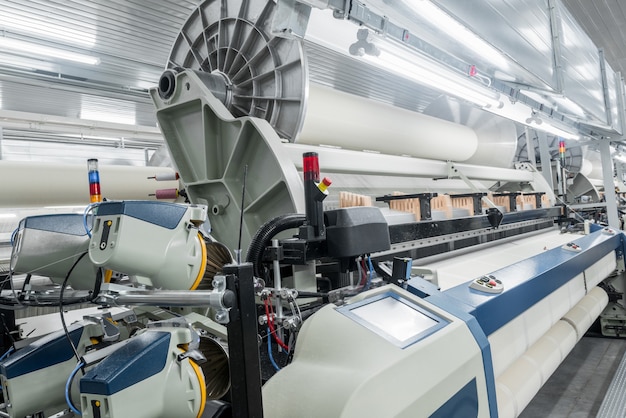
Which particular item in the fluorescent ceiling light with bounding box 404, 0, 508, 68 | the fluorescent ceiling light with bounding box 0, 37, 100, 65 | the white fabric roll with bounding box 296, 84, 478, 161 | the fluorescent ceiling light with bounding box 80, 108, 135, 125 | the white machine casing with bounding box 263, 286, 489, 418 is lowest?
the white machine casing with bounding box 263, 286, 489, 418

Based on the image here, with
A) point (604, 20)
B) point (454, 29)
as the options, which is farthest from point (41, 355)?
point (604, 20)

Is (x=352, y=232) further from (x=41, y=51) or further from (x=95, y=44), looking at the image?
(x=95, y=44)

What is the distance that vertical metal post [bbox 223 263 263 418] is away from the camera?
0.89 metres

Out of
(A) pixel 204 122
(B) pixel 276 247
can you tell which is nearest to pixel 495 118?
(A) pixel 204 122

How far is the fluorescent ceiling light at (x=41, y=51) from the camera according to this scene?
3.46 m

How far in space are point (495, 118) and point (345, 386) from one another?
334 cm

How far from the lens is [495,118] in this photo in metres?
3.69

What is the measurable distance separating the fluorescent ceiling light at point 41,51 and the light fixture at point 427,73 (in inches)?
126

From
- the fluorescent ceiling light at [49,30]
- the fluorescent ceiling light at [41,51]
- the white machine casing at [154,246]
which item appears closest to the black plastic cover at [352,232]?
the white machine casing at [154,246]

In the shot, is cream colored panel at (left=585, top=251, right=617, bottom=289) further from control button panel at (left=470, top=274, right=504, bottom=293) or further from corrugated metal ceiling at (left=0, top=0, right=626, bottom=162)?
corrugated metal ceiling at (left=0, top=0, right=626, bottom=162)

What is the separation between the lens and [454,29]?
2068 mm

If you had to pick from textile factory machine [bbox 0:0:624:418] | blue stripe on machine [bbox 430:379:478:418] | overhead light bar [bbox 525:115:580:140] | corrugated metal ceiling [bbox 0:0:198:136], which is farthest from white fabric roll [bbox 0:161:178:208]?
overhead light bar [bbox 525:115:580:140]

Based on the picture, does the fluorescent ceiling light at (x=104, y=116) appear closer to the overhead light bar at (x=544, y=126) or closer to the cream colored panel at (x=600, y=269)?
the overhead light bar at (x=544, y=126)

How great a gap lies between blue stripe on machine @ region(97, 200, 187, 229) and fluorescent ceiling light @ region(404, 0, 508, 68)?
141 centimetres
